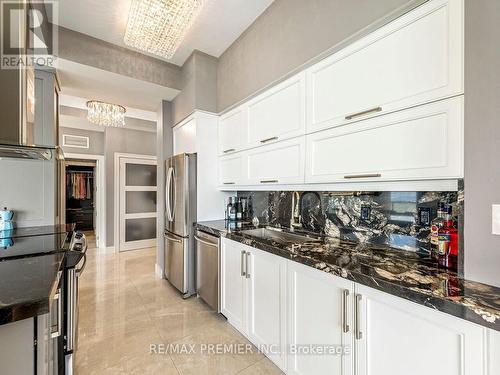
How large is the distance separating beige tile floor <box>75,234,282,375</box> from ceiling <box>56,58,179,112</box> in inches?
107

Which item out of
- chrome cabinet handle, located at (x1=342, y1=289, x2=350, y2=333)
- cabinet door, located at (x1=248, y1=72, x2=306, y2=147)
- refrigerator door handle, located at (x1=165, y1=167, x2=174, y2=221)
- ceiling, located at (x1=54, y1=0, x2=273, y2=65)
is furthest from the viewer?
refrigerator door handle, located at (x1=165, y1=167, x2=174, y2=221)

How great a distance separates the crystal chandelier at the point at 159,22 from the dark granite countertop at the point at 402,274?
6.47ft

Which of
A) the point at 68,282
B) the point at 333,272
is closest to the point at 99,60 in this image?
the point at 68,282

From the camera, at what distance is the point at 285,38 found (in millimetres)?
2066

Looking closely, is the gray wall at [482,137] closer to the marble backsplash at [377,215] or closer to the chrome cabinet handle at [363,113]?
the marble backsplash at [377,215]

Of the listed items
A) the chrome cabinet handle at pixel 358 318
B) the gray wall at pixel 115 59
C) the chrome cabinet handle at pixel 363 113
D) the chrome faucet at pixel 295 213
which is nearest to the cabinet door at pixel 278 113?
the chrome cabinet handle at pixel 363 113

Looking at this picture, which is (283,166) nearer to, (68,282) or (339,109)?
(339,109)

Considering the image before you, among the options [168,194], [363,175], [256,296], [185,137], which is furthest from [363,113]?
[168,194]

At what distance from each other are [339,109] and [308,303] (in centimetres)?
129

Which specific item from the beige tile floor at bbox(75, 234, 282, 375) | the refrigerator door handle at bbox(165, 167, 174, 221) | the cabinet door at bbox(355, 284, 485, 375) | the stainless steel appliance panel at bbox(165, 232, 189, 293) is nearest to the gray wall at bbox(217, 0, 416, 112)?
the refrigerator door handle at bbox(165, 167, 174, 221)

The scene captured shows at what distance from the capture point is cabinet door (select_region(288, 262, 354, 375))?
1244mm

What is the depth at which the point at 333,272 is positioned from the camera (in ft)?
4.21

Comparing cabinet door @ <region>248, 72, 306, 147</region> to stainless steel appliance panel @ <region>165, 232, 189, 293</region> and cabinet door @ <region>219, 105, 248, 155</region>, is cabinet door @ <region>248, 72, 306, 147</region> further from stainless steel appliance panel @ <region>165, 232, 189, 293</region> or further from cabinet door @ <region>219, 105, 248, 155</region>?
stainless steel appliance panel @ <region>165, 232, 189, 293</region>

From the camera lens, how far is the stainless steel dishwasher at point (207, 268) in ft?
8.01
